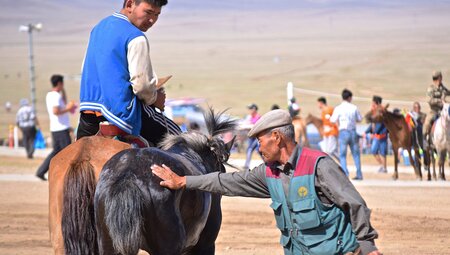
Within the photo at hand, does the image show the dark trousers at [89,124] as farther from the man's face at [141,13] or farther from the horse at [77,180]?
the man's face at [141,13]

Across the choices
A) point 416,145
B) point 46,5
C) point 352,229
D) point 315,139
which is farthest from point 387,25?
point 352,229

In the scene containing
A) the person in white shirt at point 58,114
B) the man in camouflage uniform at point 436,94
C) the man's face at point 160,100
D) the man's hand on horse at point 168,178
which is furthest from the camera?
the man in camouflage uniform at point 436,94

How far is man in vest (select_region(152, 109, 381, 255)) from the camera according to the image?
18.9ft

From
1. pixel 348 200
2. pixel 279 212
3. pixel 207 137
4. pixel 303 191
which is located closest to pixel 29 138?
pixel 207 137

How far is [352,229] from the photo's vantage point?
19.1ft

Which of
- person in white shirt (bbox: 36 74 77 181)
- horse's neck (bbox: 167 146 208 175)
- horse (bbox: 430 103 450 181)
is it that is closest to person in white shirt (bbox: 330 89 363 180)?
horse (bbox: 430 103 450 181)

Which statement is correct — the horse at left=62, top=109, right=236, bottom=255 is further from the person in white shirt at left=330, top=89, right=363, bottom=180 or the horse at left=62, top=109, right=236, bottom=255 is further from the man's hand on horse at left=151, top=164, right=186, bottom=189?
the person in white shirt at left=330, top=89, right=363, bottom=180

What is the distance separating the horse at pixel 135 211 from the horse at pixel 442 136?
596 inches

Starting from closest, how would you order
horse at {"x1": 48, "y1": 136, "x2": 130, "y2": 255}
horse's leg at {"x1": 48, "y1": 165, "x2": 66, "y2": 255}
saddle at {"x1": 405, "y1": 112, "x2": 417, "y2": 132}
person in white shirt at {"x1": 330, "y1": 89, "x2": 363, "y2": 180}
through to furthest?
horse at {"x1": 48, "y1": 136, "x2": 130, "y2": 255} → horse's leg at {"x1": 48, "y1": 165, "x2": 66, "y2": 255} → person in white shirt at {"x1": 330, "y1": 89, "x2": 363, "y2": 180} → saddle at {"x1": 405, "y1": 112, "x2": 417, "y2": 132}

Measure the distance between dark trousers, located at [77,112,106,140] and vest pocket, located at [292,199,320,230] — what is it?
196 cm

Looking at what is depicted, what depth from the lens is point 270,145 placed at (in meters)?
6.01

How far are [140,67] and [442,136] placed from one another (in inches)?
609

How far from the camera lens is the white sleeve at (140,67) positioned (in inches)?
280

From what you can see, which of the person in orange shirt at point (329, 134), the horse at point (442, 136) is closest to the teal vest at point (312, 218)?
the horse at point (442, 136)
